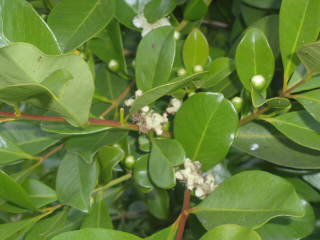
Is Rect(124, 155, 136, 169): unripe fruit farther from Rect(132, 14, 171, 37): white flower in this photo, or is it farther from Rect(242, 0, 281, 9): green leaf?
Rect(242, 0, 281, 9): green leaf

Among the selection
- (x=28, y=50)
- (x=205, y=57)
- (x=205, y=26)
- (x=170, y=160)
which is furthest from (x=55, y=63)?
(x=205, y=26)

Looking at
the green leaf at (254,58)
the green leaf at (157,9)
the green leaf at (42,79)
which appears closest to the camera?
the green leaf at (42,79)

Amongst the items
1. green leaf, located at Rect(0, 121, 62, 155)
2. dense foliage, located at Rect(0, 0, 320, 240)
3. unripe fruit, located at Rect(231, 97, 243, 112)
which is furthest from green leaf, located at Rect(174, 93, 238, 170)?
green leaf, located at Rect(0, 121, 62, 155)

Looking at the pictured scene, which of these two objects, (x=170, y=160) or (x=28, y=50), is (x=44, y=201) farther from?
(x=28, y=50)

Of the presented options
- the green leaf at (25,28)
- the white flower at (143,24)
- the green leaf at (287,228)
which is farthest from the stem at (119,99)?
the green leaf at (287,228)

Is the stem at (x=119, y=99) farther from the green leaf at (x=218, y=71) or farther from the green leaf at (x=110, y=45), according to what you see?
the green leaf at (x=218, y=71)
